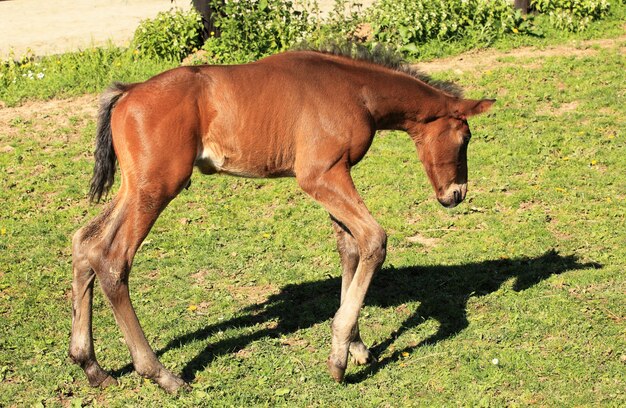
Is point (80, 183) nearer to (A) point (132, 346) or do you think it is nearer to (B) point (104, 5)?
(A) point (132, 346)

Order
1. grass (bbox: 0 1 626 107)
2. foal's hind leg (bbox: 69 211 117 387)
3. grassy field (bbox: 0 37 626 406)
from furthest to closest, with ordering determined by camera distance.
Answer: grass (bbox: 0 1 626 107) → grassy field (bbox: 0 37 626 406) → foal's hind leg (bbox: 69 211 117 387)

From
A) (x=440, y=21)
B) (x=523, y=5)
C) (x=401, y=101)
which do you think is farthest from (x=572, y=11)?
(x=401, y=101)

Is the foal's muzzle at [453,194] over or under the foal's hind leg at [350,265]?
over

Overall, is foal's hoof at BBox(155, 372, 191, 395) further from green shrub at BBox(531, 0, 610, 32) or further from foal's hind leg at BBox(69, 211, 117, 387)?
green shrub at BBox(531, 0, 610, 32)

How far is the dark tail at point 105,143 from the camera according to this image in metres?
6.24

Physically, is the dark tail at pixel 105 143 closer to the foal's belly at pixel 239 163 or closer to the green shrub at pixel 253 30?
the foal's belly at pixel 239 163

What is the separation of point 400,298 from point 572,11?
7.27 metres

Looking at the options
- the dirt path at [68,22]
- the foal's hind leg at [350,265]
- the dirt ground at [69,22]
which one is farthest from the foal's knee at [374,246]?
the dirt path at [68,22]

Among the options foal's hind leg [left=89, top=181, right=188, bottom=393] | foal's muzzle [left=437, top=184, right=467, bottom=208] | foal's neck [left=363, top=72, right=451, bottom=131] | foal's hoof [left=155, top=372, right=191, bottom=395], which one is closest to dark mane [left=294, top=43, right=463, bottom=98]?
foal's neck [left=363, top=72, right=451, bottom=131]

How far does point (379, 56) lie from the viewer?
6.74 metres

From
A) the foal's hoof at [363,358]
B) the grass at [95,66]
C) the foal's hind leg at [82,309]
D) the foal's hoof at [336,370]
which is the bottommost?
the grass at [95,66]

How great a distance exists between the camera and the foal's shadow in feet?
22.6

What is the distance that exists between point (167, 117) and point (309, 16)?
25.3ft

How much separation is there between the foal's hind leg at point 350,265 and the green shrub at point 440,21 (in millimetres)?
6004
